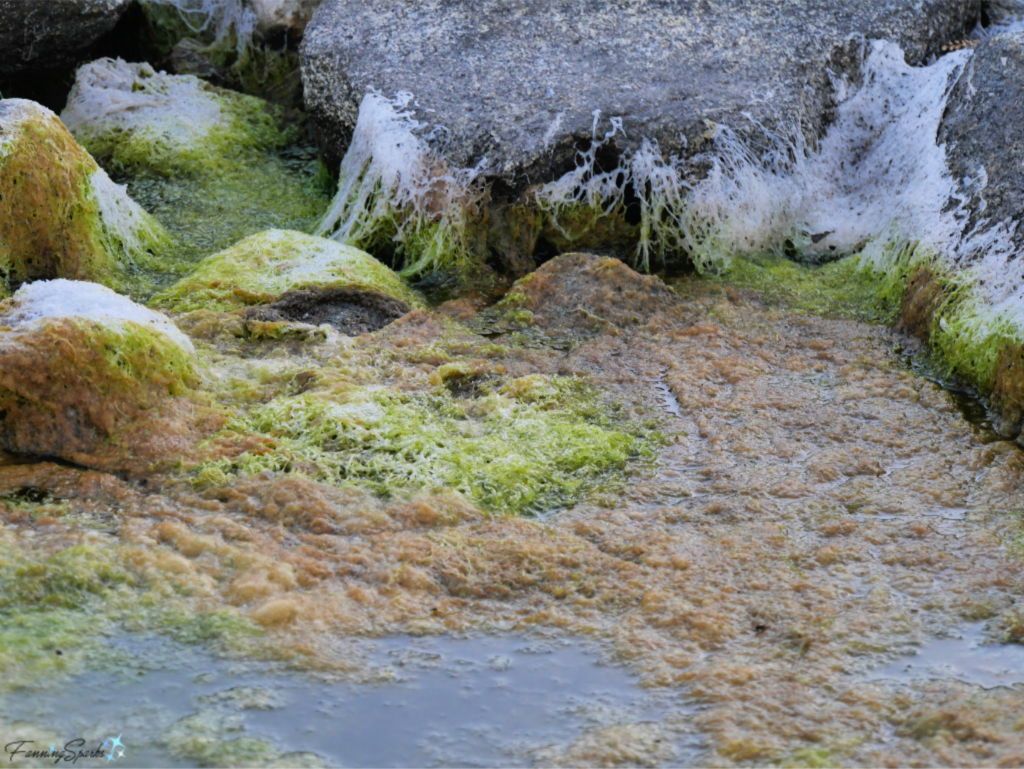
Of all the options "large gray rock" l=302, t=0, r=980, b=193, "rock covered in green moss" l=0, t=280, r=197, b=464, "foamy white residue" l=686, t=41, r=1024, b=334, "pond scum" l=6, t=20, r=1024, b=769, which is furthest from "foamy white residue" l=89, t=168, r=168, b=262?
"foamy white residue" l=686, t=41, r=1024, b=334

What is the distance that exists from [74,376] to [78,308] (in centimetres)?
35

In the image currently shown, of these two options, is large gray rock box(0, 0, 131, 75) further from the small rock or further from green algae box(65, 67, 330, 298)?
the small rock

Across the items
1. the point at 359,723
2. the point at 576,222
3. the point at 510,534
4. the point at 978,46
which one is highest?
the point at 978,46

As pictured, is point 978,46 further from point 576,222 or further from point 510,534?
point 510,534

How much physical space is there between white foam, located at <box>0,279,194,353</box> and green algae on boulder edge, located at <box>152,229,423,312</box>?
750 mm

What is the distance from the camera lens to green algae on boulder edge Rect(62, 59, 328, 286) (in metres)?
Answer: 6.47

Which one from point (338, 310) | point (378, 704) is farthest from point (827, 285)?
point (378, 704)

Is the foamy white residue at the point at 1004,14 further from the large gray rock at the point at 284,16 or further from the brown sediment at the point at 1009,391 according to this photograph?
the large gray rock at the point at 284,16

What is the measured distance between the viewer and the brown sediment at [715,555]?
274 centimetres

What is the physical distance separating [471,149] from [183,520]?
297cm

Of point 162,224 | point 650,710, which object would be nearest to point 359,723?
point 650,710

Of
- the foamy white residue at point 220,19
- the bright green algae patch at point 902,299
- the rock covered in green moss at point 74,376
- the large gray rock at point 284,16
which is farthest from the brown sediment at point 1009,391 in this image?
the foamy white residue at point 220,19

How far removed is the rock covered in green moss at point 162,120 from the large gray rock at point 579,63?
768mm

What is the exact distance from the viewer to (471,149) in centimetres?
580
